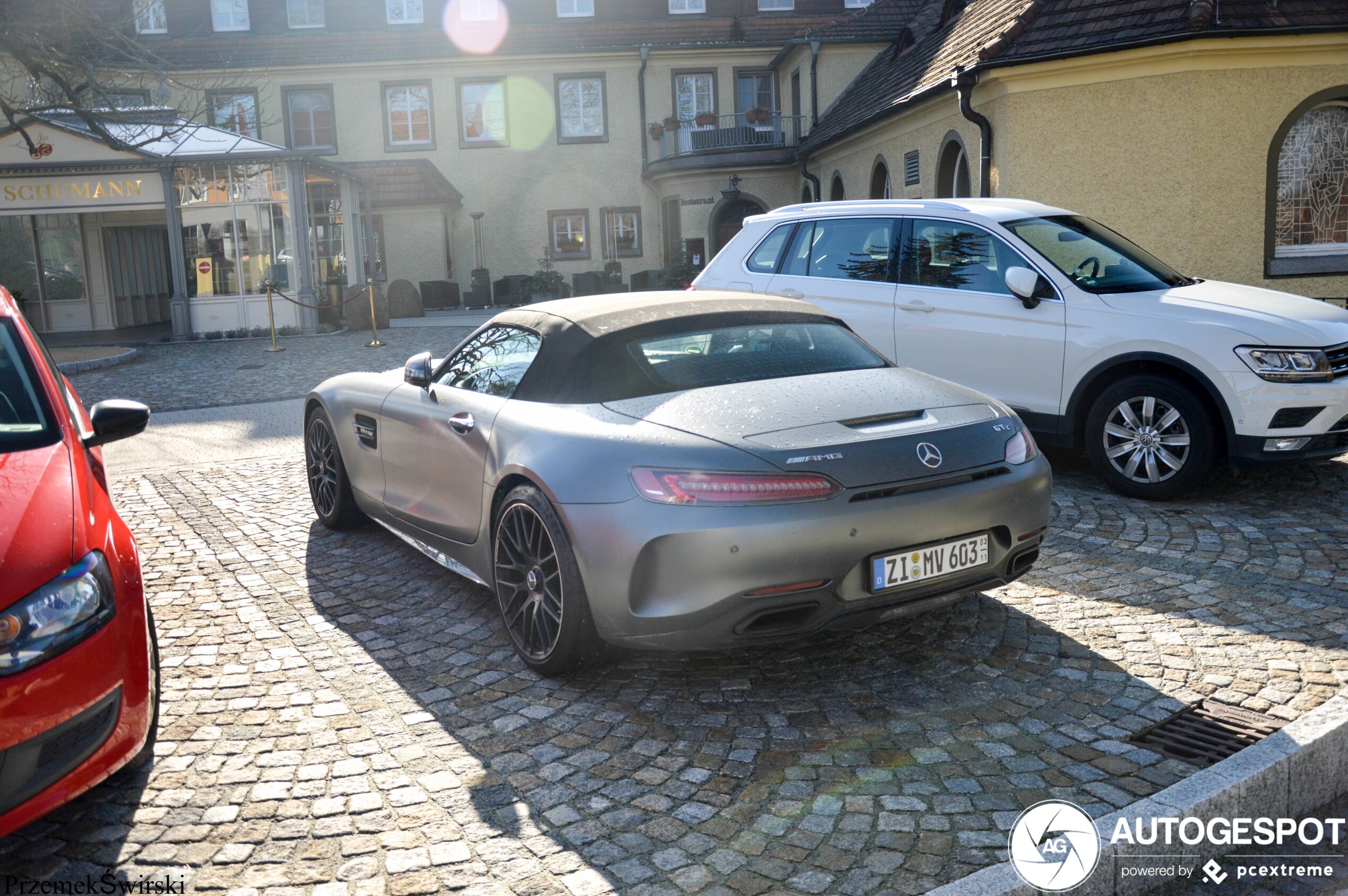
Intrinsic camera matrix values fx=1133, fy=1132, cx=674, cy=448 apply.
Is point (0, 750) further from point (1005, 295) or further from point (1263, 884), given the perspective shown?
point (1005, 295)

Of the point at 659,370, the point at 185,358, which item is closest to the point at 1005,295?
the point at 659,370

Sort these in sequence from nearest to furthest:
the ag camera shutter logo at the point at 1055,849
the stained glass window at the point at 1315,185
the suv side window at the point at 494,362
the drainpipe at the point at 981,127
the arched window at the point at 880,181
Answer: the ag camera shutter logo at the point at 1055,849 < the suv side window at the point at 494,362 < the stained glass window at the point at 1315,185 < the drainpipe at the point at 981,127 < the arched window at the point at 880,181

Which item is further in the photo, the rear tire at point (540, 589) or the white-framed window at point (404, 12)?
the white-framed window at point (404, 12)

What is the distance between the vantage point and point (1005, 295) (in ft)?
24.1

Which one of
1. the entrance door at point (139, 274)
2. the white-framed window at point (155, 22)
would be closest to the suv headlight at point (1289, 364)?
the entrance door at point (139, 274)

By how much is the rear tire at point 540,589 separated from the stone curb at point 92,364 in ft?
48.3

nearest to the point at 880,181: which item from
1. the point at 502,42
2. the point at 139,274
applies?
the point at 502,42

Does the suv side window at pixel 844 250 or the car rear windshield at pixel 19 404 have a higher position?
the suv side window at pixel 844 250

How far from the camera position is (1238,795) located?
317 cm

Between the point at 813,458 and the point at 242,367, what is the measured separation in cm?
1522

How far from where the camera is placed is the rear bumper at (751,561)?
3670 millimetres

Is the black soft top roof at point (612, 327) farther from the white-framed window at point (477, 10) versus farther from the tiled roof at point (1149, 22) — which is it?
the white-framed window at point (477, 10)

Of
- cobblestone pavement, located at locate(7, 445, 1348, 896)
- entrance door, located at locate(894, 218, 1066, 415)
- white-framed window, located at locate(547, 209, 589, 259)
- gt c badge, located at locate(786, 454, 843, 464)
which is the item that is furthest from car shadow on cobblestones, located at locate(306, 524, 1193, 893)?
white-framed window, located at locate(547, 209, 589, 259)

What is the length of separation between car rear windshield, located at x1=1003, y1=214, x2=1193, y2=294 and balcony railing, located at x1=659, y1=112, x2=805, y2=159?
23681mm
